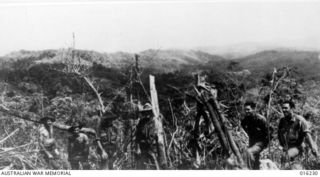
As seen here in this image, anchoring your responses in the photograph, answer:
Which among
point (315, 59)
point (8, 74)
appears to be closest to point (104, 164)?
point (8, 74)

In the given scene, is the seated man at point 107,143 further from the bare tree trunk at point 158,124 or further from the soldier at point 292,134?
the soldier at point 292,134

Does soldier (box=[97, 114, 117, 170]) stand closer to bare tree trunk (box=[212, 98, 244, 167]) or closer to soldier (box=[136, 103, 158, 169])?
soldier (box=[136, 103, 158, 169])

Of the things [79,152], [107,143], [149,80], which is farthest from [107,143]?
[149,80]

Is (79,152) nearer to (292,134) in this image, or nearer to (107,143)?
(107,143)

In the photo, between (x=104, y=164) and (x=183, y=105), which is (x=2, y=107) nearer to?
(x=104, y=164)

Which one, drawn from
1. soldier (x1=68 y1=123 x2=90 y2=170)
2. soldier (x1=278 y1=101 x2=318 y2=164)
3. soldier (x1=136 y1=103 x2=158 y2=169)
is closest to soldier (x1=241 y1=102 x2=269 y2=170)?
soldier (x1=278 y1=101 x2=318 y2=164)

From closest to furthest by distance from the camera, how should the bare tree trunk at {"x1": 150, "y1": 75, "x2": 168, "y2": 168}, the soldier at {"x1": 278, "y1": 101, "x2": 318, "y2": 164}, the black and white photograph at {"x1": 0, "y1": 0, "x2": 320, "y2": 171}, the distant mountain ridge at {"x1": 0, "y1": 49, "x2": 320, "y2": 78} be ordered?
the soldier at {"x1": 278, "y1": 101, "x2": 318, "y2": 164}, the bare tree trunk at {"x1": 150, "y1": 75, "x2": 168, "y2": 168}, the black and white photograph at {"x1": 0, "y1": 0, "x2": 320, "y2": 171}, the distant mountain ridge at {"x1": 0, "y1": 49, "x2": 320, "y2": 78}

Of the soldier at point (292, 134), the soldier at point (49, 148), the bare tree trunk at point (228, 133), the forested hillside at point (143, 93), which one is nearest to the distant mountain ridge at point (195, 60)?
the forested hillside at point (143, 93)
